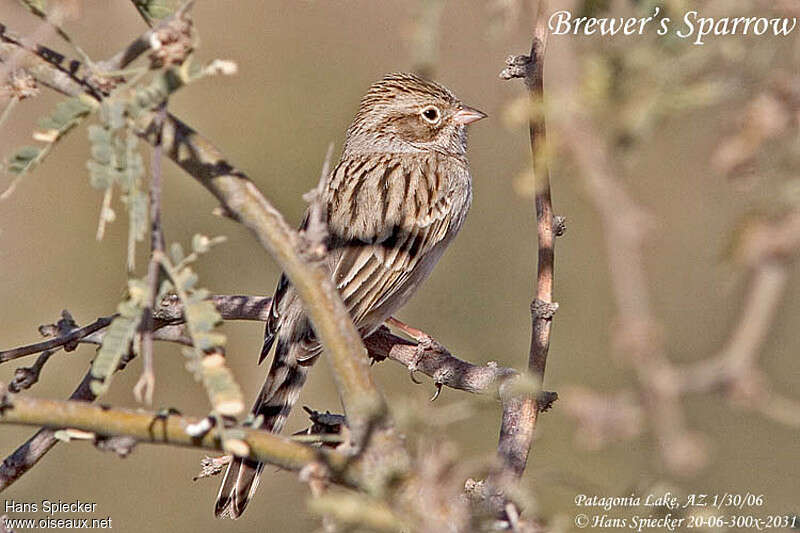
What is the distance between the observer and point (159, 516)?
228 inches

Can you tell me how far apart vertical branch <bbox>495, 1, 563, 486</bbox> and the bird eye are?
9.86ft

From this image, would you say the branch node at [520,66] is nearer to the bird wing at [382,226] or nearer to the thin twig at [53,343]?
the thin twig at [53,343]

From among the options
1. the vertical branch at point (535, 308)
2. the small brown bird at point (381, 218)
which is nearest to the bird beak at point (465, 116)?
the small brown bird at point (381, 218)

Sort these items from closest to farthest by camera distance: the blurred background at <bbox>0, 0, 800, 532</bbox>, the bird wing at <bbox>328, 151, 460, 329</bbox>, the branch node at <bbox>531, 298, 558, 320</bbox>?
the branch node at <bbox>531, 298, 558, 320</bbox> < the bird wing at <bbox>328, 151, 460, 329</bbox> < the blurred background at <bbox>0, 0, 800, 532</bbox>

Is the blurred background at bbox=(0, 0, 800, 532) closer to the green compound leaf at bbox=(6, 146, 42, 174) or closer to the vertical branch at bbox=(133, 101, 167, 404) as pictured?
the green compound leaf at bbox=(6, 146, 42, 174)

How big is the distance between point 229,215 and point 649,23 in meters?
0.73

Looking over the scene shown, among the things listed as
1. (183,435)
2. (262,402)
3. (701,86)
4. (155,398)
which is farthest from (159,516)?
(701,86)

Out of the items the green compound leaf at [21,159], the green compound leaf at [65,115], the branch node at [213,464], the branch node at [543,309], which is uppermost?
the branch node at [543,309]

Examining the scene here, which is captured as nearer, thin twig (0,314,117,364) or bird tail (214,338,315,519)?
thin twig (0,314,117,364)

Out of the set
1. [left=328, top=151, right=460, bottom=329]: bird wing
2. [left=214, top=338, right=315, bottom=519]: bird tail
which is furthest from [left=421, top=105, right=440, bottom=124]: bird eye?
[left=214, top=338, right=315, bottom=519]: bird tail

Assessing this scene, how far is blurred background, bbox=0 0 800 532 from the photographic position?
5.70 meters

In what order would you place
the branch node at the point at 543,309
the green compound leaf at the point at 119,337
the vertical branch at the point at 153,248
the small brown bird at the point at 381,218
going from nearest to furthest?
the vertical branch at the point at 153,248
the green compound leaf at the point at 119,337
the branch node at the point at 543,309
the small brown bird at the point at 381,218

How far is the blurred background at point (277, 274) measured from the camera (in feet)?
18.7

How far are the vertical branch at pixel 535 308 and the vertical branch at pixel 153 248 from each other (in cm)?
66
